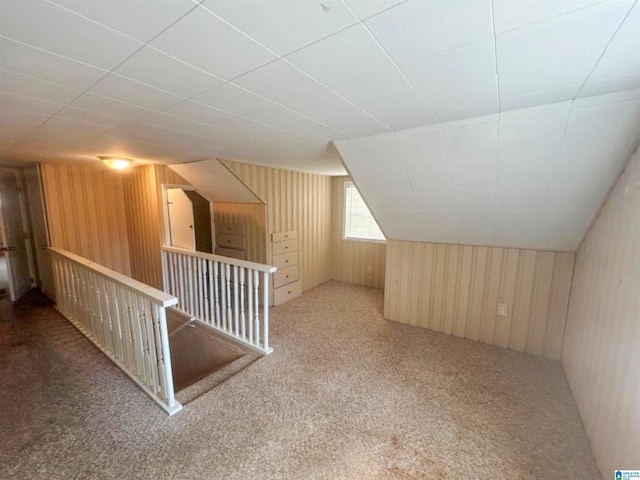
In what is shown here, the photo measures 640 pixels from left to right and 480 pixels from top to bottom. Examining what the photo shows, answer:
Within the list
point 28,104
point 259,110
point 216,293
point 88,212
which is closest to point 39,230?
point 88,212

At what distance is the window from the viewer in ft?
15.8

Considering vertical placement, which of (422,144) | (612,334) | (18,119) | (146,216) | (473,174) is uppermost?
(18,119)

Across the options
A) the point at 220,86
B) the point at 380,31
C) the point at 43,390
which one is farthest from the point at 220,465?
the point at 380,31

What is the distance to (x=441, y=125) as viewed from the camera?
1.78 meters

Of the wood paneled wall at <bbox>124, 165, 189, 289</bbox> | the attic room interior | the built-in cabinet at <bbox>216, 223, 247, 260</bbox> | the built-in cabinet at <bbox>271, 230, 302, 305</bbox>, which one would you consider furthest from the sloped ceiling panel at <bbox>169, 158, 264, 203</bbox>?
the built-in cabinet at <bbox>271, 230, 302, 305</bbox>

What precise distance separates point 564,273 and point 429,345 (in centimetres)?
145

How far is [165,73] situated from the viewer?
113 centimetres

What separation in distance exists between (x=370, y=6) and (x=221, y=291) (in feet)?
9.66

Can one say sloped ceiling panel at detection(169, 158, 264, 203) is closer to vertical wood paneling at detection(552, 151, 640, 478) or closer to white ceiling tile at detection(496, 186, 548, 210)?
white ceiling tile at detection(496, 186, 548, 210)

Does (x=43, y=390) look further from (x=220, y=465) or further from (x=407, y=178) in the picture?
(x=407, y=178)

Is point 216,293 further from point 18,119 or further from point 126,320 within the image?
point 18,119

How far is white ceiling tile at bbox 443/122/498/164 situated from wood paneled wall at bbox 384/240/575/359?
4.55 feet

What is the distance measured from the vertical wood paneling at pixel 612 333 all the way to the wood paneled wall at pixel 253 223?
336 centimetres

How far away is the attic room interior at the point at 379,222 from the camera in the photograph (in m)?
0.92
